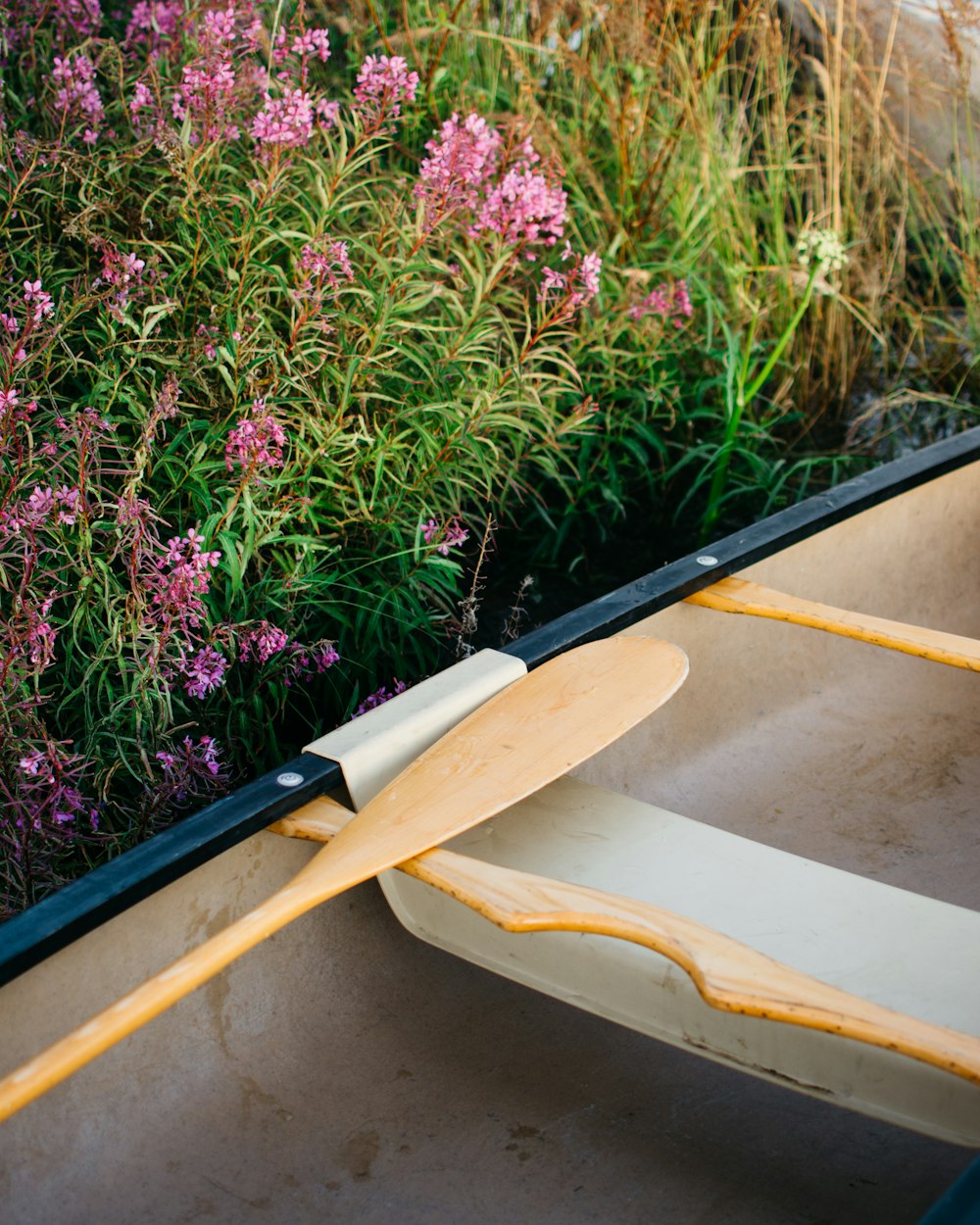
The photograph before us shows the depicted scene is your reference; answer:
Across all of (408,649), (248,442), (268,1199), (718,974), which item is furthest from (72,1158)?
(408,649)

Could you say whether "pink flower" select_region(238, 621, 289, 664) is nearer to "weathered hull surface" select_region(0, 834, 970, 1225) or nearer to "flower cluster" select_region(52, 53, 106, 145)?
"weathered hull surface" select_region(0, 834, 970, 1225)

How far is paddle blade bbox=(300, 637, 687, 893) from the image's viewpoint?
1511 mm

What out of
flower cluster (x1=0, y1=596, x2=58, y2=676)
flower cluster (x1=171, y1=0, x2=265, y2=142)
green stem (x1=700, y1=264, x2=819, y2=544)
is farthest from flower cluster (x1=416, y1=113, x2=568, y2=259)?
flower cluster (x1=0, y1=596, x2=58, y2=676)

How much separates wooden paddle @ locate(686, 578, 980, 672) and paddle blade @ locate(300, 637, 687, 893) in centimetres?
28

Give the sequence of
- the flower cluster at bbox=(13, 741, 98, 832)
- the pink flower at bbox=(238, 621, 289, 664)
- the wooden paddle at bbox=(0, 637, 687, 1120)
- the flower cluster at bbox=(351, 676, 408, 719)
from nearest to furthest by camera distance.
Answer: the wooden paddle at bbox=(0, 637, 687, 1120), the flower cluster at bbox=(13, 741, 98, 832), the pink flower at bbox=(238, 621, 289, 664), the flower cluster at bbox=(351, 676, 408, 719)

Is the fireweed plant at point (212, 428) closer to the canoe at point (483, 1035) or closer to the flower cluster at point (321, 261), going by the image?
the flower cluster at point (321, 261)

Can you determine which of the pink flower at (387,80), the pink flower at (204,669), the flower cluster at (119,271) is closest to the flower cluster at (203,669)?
the pink flower at (204,669)

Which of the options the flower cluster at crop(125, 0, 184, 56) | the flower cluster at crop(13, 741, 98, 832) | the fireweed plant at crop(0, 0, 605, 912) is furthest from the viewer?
the flower cluster at crop(125, 0, 184, 56)

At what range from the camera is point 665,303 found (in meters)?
2.74

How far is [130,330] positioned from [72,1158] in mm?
1324

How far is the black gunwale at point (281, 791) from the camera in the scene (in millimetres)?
1296

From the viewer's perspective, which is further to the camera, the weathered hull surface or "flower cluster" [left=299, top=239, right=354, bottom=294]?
"flower cluster" [left=299, top=239, right=354, bottom=294]

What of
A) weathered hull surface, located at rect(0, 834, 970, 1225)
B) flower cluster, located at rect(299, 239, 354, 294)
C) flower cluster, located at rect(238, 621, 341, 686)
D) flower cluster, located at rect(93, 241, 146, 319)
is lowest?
weathered hull surface, located at rect(0, 834, 970, 1225)

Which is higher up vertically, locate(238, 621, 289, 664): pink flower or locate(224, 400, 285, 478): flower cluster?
locate(224, 400, 285, 478): flower cluster
